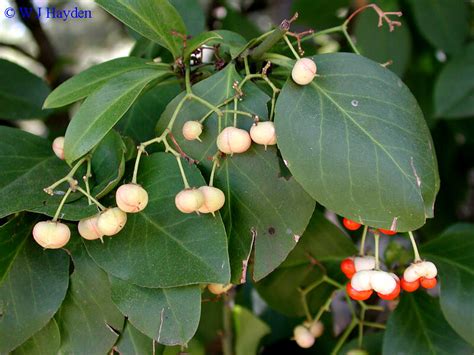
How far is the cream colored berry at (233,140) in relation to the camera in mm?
669

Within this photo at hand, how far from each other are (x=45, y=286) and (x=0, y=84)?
45cm

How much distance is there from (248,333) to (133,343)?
0.37 m

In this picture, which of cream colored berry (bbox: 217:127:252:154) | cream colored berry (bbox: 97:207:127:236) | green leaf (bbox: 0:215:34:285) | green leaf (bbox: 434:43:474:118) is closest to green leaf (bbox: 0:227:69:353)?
green leaf (bbox: 0:215:34:285)

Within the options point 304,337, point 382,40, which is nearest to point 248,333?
point 304,337

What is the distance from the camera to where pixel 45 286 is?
74cm

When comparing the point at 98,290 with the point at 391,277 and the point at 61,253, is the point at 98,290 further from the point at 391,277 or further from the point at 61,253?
the point at 391,277

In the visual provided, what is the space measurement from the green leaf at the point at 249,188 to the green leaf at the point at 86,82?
0.07 metres

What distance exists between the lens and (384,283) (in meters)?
0.72

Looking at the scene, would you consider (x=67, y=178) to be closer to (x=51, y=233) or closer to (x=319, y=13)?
(x=51, y=233)

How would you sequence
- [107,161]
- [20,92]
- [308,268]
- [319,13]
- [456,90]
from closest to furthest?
[107,161] → [308,268] → [20,92] → [456,90] → [319,13]

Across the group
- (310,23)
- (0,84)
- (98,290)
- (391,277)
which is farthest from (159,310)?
(310,23)

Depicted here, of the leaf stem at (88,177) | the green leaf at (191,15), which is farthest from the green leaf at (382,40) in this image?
the leaf stem at (88,177)

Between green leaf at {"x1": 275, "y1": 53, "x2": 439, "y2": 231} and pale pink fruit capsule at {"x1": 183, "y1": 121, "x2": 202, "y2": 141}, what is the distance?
0.08 meters

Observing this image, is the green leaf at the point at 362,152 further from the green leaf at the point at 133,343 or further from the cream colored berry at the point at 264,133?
the green leaf at the point at 133,343
